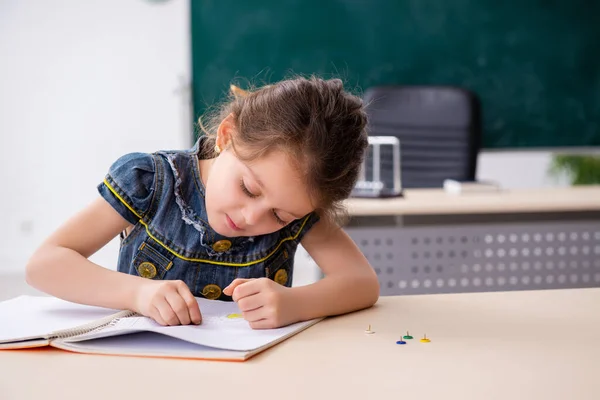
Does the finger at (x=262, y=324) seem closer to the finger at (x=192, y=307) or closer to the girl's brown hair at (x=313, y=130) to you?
the finger at (x=192, y=307)

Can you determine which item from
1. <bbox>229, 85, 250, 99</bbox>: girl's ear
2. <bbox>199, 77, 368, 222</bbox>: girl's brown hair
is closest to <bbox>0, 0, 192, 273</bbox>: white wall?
<bbox>229, 85, 250, 99</bbox>: girl's ear

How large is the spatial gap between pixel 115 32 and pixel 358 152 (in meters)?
3.63

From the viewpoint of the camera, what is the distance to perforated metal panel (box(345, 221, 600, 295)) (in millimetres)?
2633

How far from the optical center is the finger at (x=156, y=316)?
984mm

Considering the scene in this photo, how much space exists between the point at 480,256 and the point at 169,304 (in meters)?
1.91

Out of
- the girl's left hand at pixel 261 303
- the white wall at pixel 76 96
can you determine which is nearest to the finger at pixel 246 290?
the girl's left hand at pixel 261 303

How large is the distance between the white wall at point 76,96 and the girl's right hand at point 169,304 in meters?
3.51

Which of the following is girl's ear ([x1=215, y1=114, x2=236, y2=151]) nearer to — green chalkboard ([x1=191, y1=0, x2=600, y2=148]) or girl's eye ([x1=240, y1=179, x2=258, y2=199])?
girl's eye ([x1=240, y1=179, x2=258, y2=199])

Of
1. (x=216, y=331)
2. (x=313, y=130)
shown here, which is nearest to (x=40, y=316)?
(x=216, y=331)

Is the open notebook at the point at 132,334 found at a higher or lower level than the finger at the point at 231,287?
lower

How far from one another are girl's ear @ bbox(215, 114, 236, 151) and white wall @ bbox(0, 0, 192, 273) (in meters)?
3.26

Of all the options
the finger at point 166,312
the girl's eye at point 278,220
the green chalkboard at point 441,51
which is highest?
the green chalkboard at point 441,51

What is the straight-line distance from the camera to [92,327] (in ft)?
3.15

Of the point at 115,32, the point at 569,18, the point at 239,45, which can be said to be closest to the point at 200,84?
the point at 239,45
